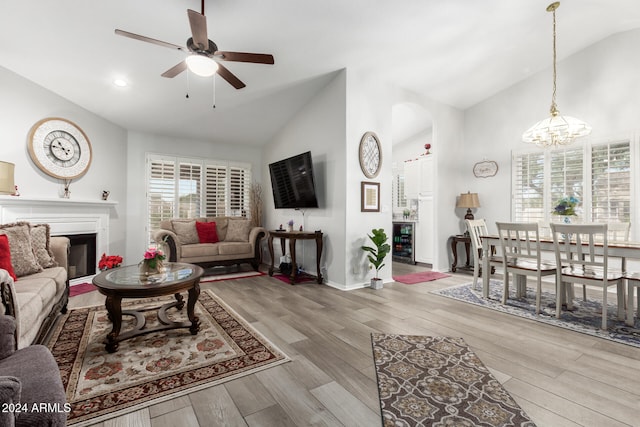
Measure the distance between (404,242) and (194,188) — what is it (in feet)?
15.1

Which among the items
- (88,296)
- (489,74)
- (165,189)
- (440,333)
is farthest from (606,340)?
(165,189)

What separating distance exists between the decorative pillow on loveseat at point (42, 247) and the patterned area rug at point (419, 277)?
14.4 feet

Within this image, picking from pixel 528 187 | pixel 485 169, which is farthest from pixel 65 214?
pixel 528 187

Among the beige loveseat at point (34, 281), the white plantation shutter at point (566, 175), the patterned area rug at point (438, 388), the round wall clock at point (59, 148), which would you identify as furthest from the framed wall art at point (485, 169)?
the round wall clock at point (59, 148)

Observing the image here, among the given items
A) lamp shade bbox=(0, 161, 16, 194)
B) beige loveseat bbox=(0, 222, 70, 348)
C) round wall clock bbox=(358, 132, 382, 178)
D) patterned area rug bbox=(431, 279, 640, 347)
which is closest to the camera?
beige loveseat bbox=(0, 222, 70, 348)

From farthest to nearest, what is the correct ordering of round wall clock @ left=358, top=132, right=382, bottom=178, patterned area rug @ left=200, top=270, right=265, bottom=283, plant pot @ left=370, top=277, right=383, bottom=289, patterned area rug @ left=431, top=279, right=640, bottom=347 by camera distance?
patterned area rug @ left=200, top=270, right=265, bottom=283 < round wall clock @ left=358, top=132, right=382, bottom=178 < plant pot @ left=370, top=277, right=383, bottom=289 < patterned area rug @ left=431, top=279, right=640, bottom=347

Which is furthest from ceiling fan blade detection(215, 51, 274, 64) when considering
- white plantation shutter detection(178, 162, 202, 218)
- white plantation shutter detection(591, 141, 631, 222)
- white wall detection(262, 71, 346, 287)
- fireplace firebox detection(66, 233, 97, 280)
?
white plantation shutter detection(591, 141, 631, 222)

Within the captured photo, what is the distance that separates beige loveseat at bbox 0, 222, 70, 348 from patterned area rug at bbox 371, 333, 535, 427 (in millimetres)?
2253

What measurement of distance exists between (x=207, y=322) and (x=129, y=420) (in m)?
1.40

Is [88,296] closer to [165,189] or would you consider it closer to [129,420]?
[165,189]

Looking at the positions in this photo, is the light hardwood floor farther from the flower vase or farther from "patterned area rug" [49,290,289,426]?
the flower vase

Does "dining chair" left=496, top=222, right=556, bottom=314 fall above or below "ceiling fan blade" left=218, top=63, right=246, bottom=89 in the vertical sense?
below

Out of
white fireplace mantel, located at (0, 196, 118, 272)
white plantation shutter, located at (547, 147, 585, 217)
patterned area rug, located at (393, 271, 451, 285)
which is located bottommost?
patterned area rug, located at (393, 271, 451, 285)

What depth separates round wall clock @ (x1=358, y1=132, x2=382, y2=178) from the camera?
176 inches
